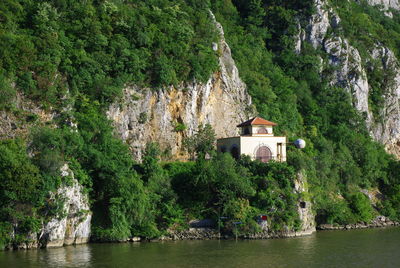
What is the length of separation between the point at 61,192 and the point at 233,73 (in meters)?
31.5

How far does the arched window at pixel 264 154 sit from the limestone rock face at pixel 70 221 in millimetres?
18097

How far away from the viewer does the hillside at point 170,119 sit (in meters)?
53.4

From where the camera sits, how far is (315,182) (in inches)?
2689

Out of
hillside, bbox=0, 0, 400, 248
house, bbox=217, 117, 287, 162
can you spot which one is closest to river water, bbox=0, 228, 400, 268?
hillside, bbox=0, 0, 400, 248

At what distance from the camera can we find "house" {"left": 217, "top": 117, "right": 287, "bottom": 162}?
63.3 metres

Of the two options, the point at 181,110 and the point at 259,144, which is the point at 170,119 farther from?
the point at 259,144

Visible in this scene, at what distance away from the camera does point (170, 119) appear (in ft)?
221

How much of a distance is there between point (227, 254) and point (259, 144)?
19372 millimetres

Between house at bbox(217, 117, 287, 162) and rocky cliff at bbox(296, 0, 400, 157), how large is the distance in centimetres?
2888

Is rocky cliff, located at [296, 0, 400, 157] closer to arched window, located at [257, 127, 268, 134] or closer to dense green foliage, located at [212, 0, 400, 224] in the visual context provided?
dense green foliage, located at [212, 0, 400, 224]

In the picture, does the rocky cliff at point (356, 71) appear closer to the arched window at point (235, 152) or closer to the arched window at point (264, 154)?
the arched window at point (264, 154)

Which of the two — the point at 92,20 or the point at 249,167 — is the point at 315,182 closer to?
the point at 249,167

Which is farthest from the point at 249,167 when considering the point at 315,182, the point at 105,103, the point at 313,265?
the point at 313,265

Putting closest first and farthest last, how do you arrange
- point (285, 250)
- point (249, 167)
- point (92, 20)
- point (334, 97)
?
1. point (285, 250)
2. point (249, 167)
3. point (92, 20)
4. point (334, 97)
